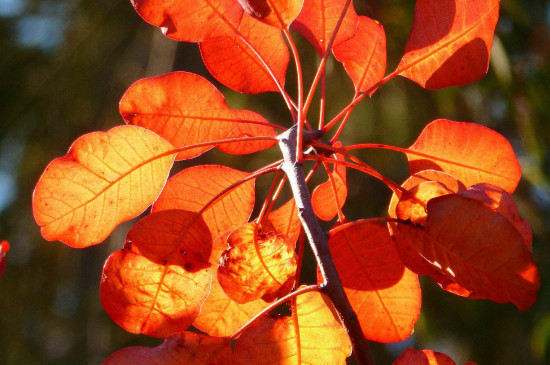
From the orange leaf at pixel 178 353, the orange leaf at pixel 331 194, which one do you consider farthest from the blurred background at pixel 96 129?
the orange leaf at pixel 178 353

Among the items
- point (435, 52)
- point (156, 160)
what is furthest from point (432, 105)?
point (156, 160)

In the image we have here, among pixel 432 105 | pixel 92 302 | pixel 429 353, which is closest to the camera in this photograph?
pixel 429 353

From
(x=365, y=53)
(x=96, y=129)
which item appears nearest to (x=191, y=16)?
(x=365, y=53)

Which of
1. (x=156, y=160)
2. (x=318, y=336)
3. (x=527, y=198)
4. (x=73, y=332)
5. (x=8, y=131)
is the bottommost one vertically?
(x=527, y=198)

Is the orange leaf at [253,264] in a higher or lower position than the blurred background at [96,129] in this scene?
higher

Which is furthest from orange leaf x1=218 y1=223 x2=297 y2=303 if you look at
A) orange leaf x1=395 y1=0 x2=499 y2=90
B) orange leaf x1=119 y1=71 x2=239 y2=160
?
orange leaf x1=395 y1=0 x2=499 y2=90

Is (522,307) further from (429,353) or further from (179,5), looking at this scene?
(179,5)

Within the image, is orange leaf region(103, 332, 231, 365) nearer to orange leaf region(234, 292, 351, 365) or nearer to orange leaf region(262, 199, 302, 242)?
orange leaf region(234, 292, 351, 365)

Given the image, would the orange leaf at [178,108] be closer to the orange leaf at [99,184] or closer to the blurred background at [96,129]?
the orange leaf at [99,184]
